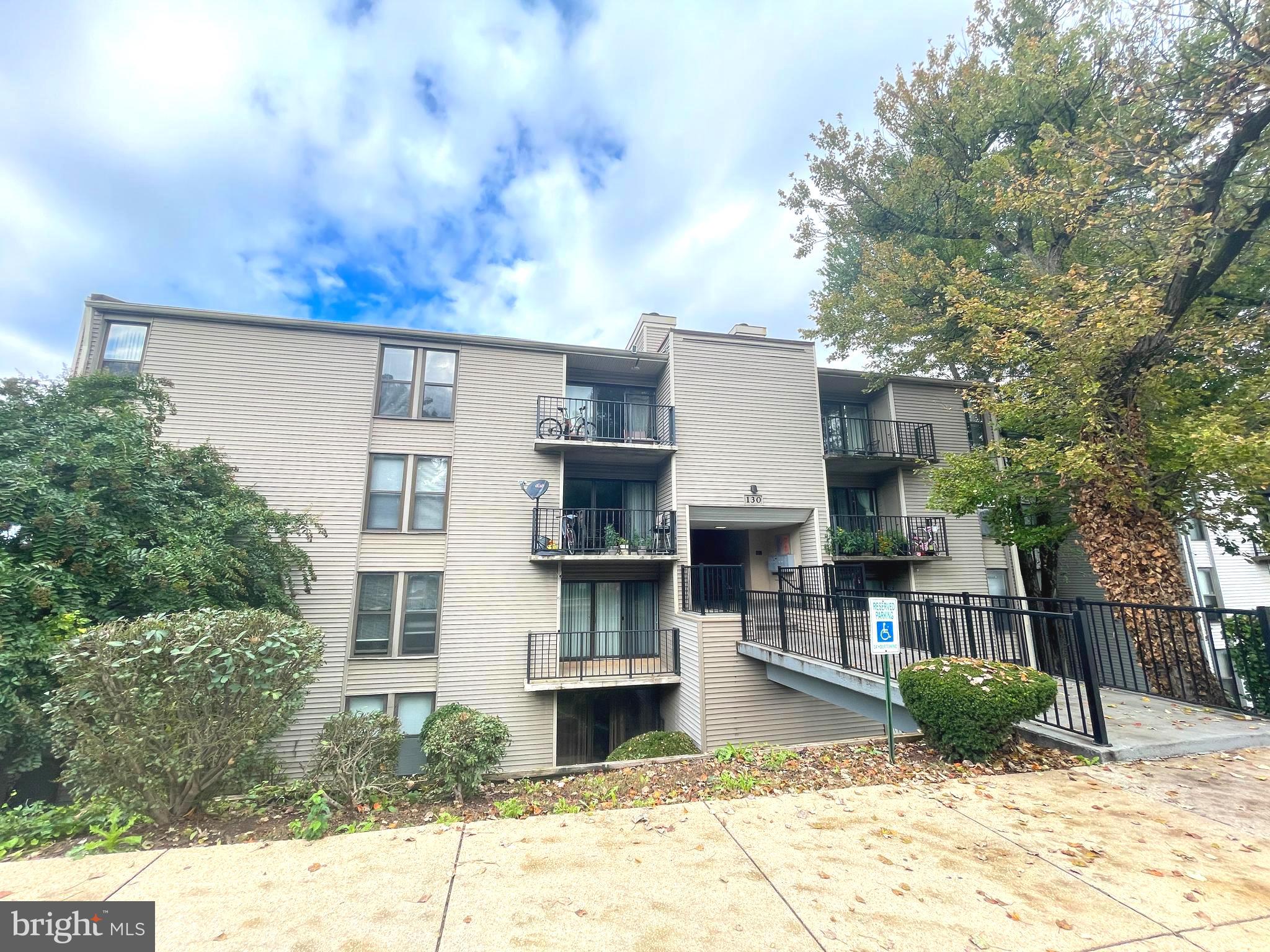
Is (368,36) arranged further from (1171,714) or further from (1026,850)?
(1171,714)

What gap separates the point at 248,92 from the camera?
368 inches

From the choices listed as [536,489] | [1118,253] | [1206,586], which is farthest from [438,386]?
[1206,586]

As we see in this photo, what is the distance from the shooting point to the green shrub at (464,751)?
5820 mm

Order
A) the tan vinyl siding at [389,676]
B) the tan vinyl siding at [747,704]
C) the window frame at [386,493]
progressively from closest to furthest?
the tan vinyl siding at [747,704], the tan vinyl siding at [389,676], the window frame at [386,493]

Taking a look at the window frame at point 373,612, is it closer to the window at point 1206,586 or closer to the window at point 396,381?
the window at point 396,381

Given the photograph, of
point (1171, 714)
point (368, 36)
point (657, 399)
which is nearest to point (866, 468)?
point (657, 399)

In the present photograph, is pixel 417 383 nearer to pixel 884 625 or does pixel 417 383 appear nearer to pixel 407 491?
pixel 407 491

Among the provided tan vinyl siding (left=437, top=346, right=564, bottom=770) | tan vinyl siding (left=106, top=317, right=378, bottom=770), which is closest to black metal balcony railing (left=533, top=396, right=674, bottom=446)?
tan vinyl siding (left=437, top=346, right=564, bottom=770)

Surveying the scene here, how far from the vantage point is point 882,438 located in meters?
14.0

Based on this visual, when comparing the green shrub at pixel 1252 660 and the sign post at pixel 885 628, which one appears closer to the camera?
the sign post at pixel 885 628

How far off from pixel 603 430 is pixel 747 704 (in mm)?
7221

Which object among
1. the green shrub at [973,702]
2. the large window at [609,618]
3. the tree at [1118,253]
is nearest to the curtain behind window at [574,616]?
the large window at [609,618]

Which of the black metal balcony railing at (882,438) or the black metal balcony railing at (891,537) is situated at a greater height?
the black metal balcony railing at (882,438)

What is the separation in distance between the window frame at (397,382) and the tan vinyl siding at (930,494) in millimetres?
13109
